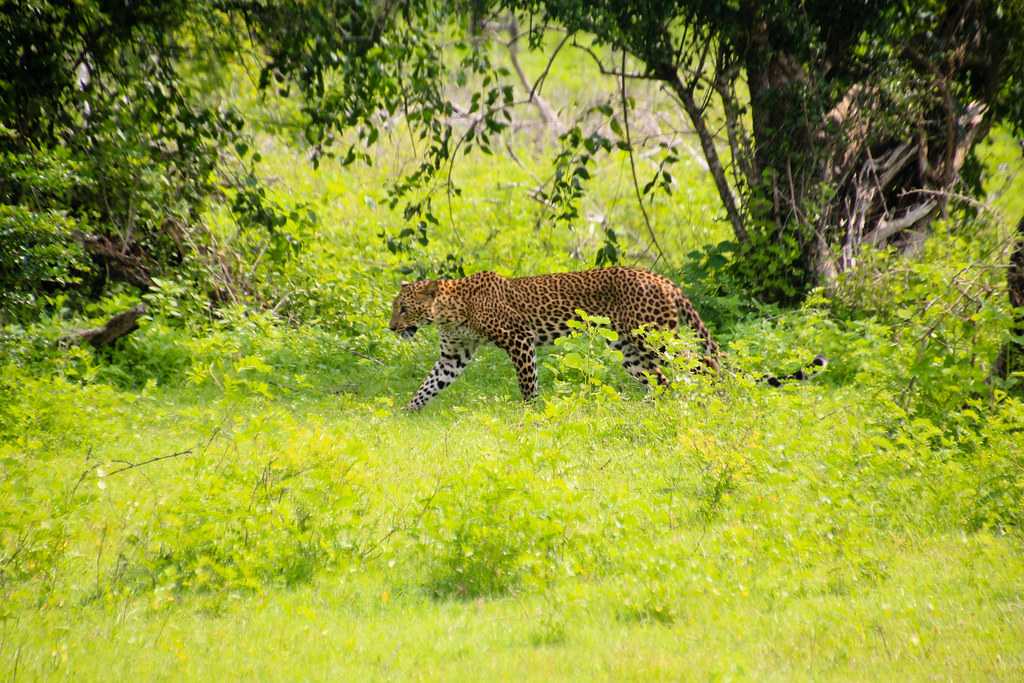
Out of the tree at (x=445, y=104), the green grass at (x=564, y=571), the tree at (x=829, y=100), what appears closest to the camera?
the green grass at (x=564, y=571)

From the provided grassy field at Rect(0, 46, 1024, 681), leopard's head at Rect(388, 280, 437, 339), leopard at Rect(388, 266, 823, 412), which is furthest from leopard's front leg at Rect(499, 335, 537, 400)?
grassy field at Rect(0, 46, 1024, 681)

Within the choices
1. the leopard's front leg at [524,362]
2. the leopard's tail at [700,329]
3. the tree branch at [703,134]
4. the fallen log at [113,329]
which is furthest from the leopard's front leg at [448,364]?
the tree branch at [703,134]

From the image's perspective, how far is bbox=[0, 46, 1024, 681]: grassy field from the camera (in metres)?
5.01

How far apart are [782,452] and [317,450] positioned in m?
3.11

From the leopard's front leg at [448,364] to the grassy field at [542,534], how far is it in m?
1.24

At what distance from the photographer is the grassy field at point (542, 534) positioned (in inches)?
197

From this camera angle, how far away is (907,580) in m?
5.84

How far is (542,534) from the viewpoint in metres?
6.22

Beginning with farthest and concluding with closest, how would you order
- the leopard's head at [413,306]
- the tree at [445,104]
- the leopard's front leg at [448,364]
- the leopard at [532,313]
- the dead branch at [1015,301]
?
the leopard's head at [413,306] < the leopard's front leg at [448,364] < the leopard at [532,313] < the tree at [445,104] < the dead branch at [1015,301]

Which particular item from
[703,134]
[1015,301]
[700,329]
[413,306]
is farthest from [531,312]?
[1015,301]

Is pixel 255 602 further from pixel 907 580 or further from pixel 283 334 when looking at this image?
→ pixel 283 334

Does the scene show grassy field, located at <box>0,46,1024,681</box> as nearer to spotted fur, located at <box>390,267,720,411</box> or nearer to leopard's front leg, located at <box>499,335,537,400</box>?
leopard's front leg, located at <box>499,335,537,400</box>

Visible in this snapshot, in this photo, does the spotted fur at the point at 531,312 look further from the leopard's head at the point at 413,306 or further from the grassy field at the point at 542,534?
the grassy field at the point at 542,534

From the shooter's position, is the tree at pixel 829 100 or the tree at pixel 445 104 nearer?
the tree at pixel 445 104
